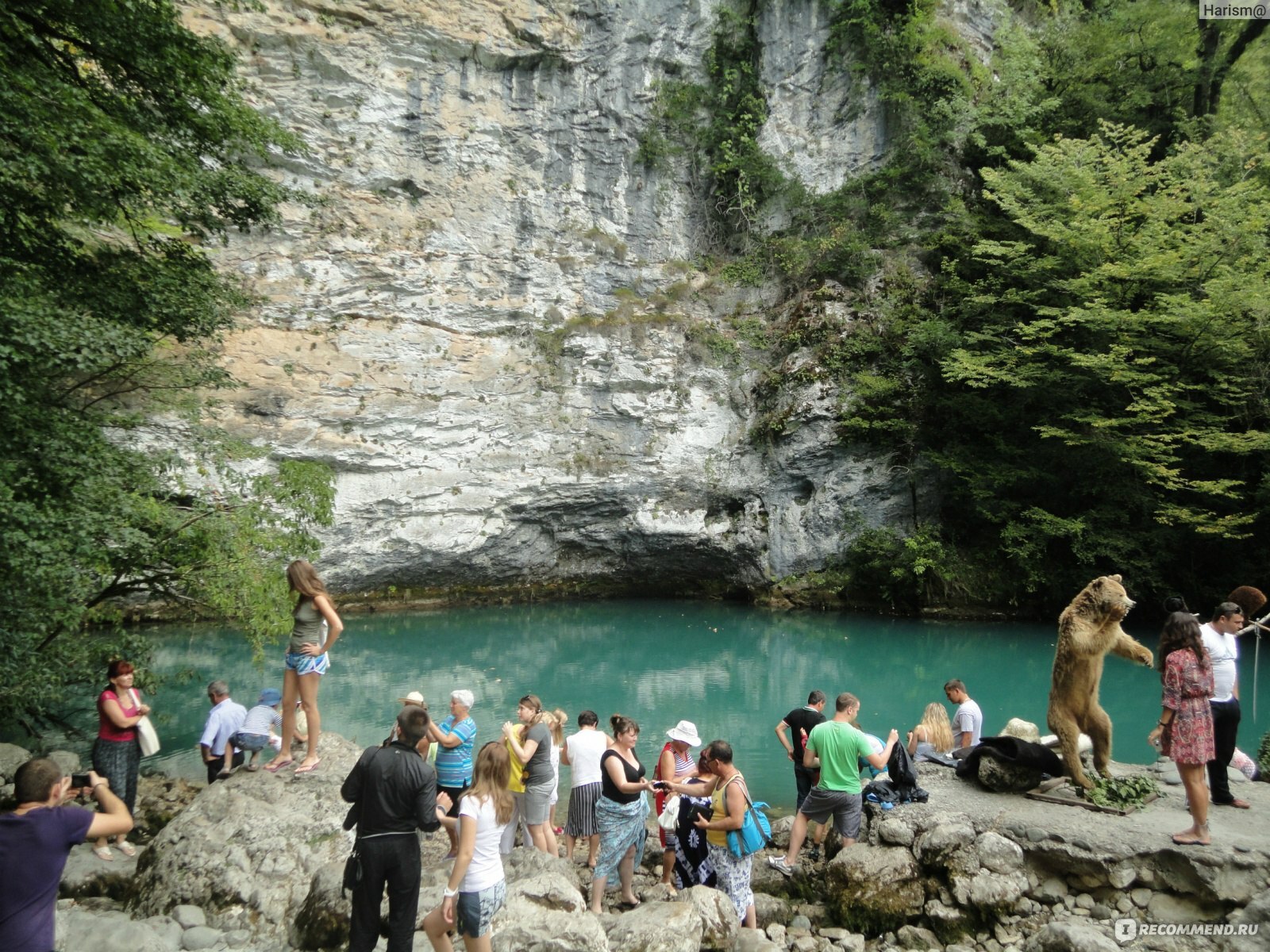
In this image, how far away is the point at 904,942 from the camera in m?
4.68

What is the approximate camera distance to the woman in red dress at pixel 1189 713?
4.45 metres

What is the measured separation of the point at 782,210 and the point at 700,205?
236cm

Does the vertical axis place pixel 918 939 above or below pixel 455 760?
below

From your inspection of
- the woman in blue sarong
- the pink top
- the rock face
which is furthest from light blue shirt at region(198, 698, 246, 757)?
the rock face

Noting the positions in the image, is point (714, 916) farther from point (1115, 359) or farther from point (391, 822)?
point (1115, 359)

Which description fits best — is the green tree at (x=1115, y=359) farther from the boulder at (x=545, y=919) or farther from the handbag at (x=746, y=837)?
the boulder at (x=545, y=919)

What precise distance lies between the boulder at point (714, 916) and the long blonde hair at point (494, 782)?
1.37m

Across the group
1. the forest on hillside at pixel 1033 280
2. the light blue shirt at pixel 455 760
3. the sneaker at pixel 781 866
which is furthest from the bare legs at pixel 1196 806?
the forest on hillside at pixel 1033 280

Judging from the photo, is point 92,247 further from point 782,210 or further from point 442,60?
point 782,210

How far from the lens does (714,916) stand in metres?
4.37

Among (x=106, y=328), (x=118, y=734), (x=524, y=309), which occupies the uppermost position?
(x=524, y=309)

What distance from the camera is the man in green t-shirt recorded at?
5.23m

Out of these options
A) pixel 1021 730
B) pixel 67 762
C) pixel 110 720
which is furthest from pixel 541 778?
pixel 1021 730

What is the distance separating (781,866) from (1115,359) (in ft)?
42.1
